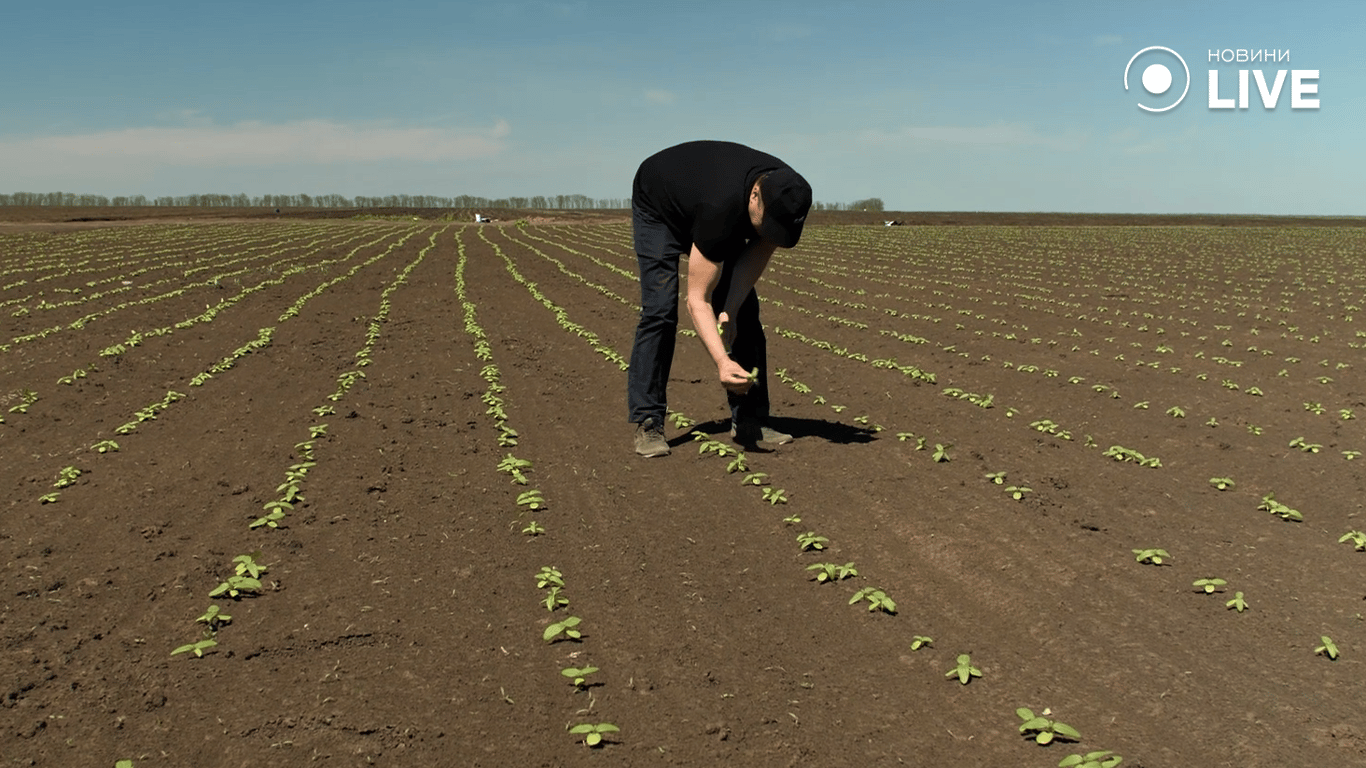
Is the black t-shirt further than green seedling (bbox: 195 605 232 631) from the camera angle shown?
Yes

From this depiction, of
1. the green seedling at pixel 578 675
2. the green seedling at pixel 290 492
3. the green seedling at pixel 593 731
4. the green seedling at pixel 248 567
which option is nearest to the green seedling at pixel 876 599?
the green seedling at pixel 578 675

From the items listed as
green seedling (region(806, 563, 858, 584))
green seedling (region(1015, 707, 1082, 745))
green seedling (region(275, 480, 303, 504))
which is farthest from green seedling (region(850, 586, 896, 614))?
green seedling (region(275, 480, 303, 504))

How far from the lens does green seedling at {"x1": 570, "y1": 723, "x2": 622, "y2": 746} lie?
2.85m

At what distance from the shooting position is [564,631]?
3.59 m

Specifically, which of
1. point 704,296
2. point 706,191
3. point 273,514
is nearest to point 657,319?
point 704,296

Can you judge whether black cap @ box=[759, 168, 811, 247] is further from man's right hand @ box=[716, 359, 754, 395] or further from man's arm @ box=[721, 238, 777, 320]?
man's right hand @ box=[716, 359, 754, 395]

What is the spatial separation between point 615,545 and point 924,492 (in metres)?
1.91

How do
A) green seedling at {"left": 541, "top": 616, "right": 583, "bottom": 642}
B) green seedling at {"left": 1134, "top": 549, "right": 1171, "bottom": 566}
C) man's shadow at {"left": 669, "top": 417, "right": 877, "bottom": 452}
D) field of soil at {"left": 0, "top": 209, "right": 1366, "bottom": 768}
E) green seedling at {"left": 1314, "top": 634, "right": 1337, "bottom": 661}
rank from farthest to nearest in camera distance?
man's shadow at {"left": 669, "top": 417, "right": 877, "bottom": 452}
green seedling at {"left": 1134, "top": 549, "right": 1171, "bottom": 566}
green seedling at {"left": 541, "top": 616, "right": 583, "bottom": 642}
green seedling at {"left": 1314, "top": 634, "right": 1337, "bottom": 661}
field of soil at {"left": 0, "top": 209, "right": 1366, "bottom": 768}

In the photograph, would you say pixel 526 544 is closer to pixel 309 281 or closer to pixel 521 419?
pixel 521 419

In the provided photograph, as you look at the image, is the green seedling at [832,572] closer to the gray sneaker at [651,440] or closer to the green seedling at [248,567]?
the gray sneaker at [651,440]

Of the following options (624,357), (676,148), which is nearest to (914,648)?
(676,148)

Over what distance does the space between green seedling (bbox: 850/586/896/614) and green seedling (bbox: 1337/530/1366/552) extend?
8.29 ft

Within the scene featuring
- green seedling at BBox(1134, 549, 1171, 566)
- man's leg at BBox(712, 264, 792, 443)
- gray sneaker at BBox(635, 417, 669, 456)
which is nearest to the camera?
green seedling at BBox(1134, 549, 1171, 566)

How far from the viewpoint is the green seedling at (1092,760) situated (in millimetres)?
2656
